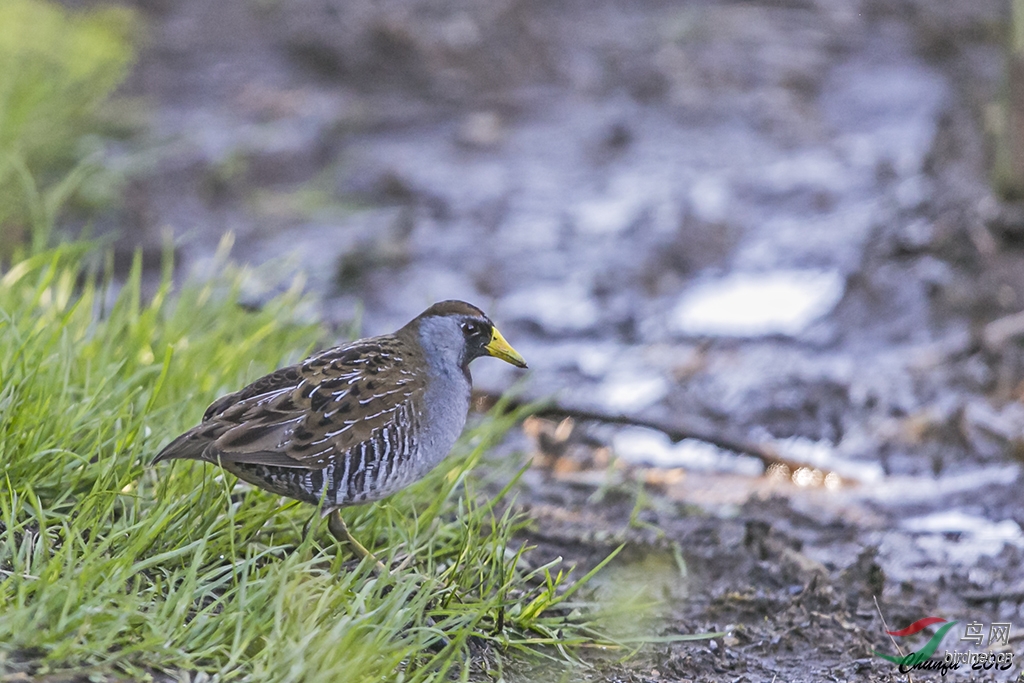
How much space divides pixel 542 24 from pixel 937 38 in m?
3.41

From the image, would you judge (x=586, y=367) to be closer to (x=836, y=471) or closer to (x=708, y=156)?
(x=836, y=471)

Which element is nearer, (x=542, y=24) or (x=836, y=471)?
(x=836, y=471)

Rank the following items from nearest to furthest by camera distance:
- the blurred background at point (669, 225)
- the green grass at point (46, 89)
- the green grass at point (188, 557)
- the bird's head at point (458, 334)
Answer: the green grass at point (188, 557) < the bird's head at point (458, 334) < the blurred background at point (669, 225) < the green grass at point (46, 89)

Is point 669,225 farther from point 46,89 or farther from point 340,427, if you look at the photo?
point 340,427

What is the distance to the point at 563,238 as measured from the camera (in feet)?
24.6

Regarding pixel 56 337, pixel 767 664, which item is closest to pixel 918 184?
pixel 767 664

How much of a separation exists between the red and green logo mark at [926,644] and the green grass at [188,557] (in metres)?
0.96

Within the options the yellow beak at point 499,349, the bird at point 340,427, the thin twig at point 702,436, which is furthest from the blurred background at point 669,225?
the bird at point 340,427

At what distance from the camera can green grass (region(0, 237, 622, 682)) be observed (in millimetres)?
2963

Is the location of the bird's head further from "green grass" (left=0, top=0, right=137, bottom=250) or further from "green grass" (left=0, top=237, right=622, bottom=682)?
"green grass" (left=0, top=0, right=137, bottom=250)

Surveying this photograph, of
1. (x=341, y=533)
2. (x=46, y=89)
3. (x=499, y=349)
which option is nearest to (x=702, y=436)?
(x=499, y=349)

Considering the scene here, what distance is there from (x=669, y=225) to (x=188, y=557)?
471cm

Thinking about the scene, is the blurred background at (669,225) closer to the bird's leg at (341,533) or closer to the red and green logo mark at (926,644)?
the red and green logo mark at (926,644)

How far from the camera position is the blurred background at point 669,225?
451 centimetres
